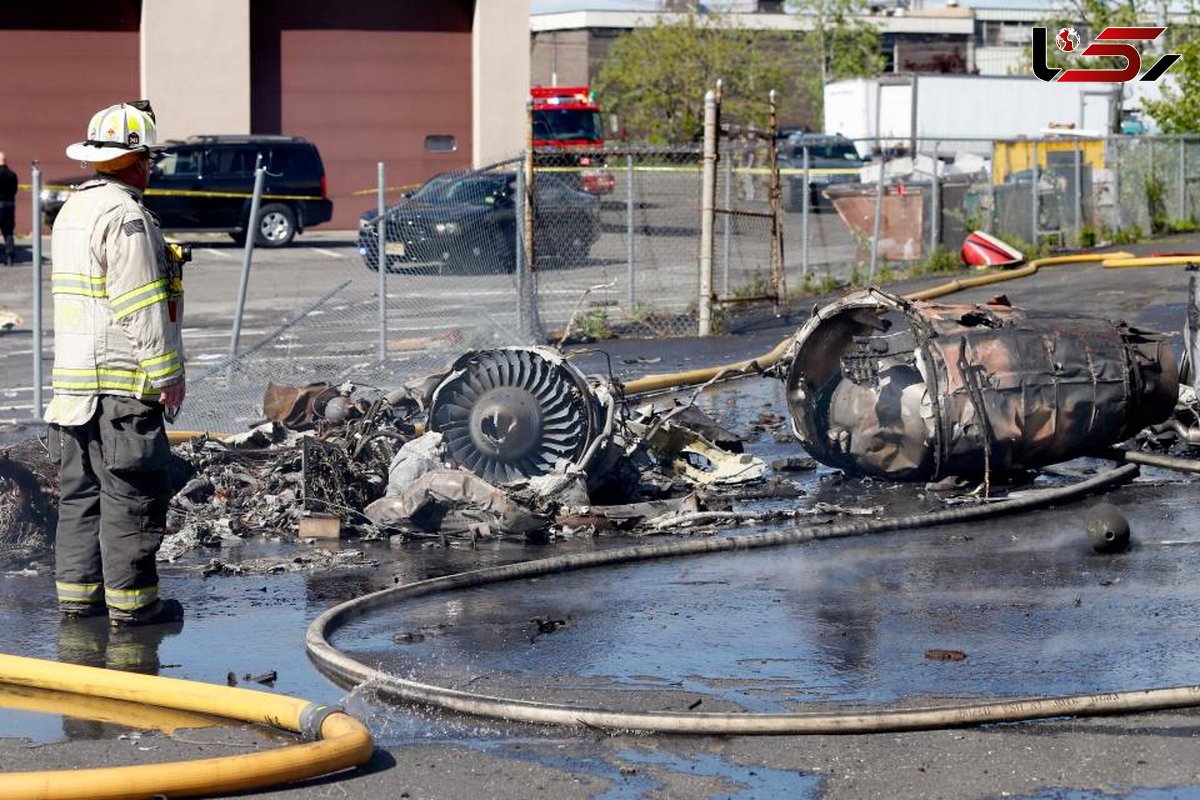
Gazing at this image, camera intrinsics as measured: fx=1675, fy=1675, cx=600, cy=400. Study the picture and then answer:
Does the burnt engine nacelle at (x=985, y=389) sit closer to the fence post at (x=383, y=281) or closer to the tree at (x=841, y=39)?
the fence post at (x=383, y=281)

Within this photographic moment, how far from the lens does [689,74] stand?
4797 cm

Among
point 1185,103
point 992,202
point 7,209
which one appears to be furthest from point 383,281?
point 1185,103

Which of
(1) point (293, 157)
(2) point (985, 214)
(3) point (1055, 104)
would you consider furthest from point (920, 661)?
(3) point (1055, 104)

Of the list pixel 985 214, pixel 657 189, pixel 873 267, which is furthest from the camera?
pixel 985 214

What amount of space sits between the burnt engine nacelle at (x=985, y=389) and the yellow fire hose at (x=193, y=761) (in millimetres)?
4808

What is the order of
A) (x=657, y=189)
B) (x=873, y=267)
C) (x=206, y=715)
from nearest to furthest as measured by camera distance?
(x=206, y=715), (x=657, y=189), (x=873, y=267)

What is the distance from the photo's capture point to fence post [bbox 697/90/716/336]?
1584 cm

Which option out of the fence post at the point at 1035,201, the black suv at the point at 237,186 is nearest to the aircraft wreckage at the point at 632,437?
the fence post at the point at 1035,201

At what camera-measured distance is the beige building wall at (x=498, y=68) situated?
3316cm

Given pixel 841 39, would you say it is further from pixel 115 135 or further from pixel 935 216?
pixel 115 135

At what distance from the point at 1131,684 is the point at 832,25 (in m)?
63.1

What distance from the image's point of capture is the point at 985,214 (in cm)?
2394

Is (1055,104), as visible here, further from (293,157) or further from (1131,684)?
(1131,684)

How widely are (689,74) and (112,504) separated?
42.9 meters
